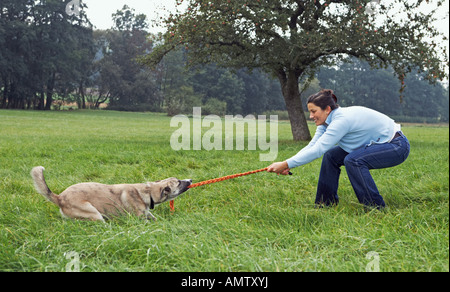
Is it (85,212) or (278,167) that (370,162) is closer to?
(278,167)

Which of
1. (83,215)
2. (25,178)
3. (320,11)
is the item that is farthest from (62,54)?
(83,215)

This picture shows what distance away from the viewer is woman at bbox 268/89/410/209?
434 centimetres

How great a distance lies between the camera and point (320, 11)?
51.3ft

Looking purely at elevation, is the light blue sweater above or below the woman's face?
below

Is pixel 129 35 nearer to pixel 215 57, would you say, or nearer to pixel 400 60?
pixel 215 57

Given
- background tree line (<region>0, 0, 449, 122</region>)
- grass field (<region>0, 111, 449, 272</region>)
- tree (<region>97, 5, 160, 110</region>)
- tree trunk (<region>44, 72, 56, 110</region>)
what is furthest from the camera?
tree (<region>97, 5, 160, 110</region>)

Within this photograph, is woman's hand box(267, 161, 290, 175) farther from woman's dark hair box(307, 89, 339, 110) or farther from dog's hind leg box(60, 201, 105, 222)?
dog's hind leg box(60, 201, 105, 222)

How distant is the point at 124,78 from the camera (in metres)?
66.0

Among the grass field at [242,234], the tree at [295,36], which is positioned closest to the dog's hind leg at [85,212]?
the grass field at [242,234]

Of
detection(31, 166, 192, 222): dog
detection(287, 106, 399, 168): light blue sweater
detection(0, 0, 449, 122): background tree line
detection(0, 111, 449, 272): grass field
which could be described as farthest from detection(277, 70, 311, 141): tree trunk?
detection(0, 0, 449, 122): background tree line

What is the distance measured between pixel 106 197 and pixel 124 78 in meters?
65.2
